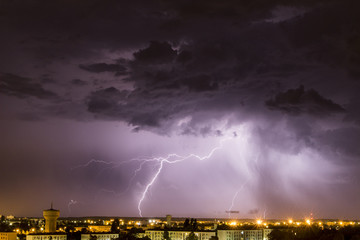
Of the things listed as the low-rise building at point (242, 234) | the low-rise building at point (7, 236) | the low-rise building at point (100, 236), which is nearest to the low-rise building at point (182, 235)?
the low-rise building at point (242, 234)

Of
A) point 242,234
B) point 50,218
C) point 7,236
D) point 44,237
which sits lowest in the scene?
point 242,234

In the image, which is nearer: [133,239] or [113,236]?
[133,239]

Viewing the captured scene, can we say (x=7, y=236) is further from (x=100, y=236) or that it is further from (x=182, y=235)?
(x=182, y=235)

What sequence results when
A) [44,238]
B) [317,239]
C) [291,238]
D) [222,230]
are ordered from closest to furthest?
1. [317,239]
2. [291,238]
3. [44,238]
4. [222,230]

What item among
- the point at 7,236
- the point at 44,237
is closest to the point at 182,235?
the point at 44,237

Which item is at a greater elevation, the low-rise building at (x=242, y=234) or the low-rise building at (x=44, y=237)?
the low-rise building at (x=44, y=237)

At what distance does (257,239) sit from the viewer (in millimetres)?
100062

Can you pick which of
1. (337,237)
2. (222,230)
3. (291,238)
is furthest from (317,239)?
(222,230)

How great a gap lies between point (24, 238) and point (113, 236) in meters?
16.9

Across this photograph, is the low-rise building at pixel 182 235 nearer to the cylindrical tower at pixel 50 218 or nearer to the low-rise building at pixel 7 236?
the cylindrical tower at pixel 50 218

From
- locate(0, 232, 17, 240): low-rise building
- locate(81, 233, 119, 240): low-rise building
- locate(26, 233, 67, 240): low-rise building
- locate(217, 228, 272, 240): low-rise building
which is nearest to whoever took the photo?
locate(26, 233, 67, 240): low-rise building

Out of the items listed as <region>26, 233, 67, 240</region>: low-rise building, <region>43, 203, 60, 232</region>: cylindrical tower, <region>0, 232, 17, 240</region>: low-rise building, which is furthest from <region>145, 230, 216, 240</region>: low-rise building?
<region>0, 232, 17, 240</region>: low-rise building

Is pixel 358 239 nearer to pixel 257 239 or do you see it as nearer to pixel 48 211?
pixel 257 239

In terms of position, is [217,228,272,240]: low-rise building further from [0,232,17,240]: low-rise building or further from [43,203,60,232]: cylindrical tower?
[0,232,17,240]: low-rise building
